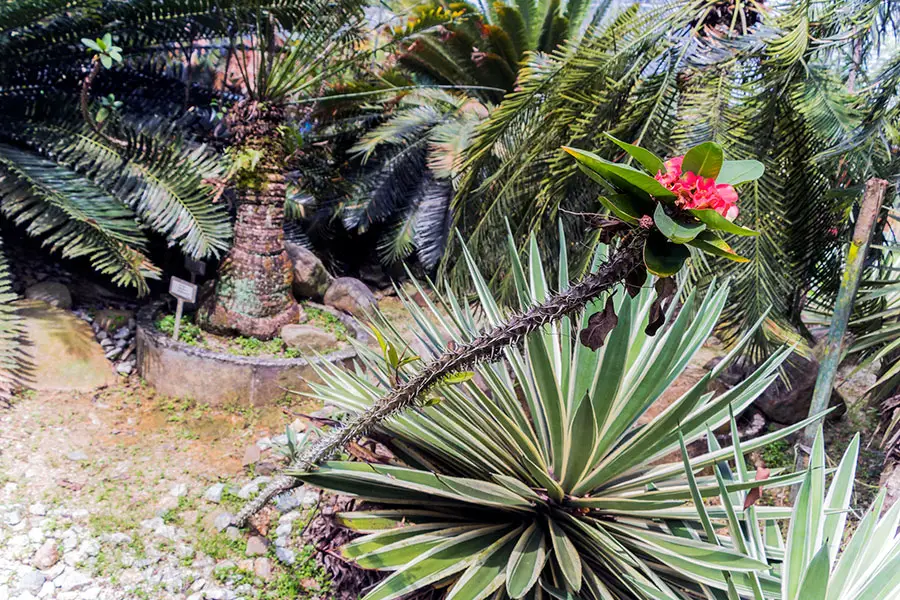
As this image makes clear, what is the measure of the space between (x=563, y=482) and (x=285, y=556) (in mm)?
1290

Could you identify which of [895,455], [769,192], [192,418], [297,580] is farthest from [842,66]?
[192,418]

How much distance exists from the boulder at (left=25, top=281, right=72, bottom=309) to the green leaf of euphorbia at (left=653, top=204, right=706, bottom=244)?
4461 mm

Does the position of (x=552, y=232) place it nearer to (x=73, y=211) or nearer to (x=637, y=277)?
(x=637, y=277)

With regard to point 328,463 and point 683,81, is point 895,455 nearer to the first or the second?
point 683,81

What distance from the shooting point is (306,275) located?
16.4 feet

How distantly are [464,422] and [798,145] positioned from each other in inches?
96.1

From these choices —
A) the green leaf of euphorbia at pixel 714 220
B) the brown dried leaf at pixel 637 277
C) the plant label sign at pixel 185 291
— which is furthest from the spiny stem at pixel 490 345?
the plant label sign at pixel 185 291

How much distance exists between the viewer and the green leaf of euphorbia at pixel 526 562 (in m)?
1.63

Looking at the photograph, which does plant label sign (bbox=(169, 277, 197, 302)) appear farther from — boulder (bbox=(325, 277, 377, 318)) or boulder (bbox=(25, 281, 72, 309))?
boulder (bbox=(325, 277, 377, 318))

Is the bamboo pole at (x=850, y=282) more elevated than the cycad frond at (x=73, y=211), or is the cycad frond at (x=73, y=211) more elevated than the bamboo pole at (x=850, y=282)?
the bamboo pole at (x=850, y=282)

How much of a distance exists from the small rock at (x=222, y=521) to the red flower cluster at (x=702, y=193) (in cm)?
248

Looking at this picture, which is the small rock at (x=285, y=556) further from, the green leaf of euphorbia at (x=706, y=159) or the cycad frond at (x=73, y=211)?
the green leaf of euphorbia at (x=706, y=159)

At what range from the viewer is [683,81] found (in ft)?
10.5

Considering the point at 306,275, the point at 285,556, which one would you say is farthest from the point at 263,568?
the point at 306,275
